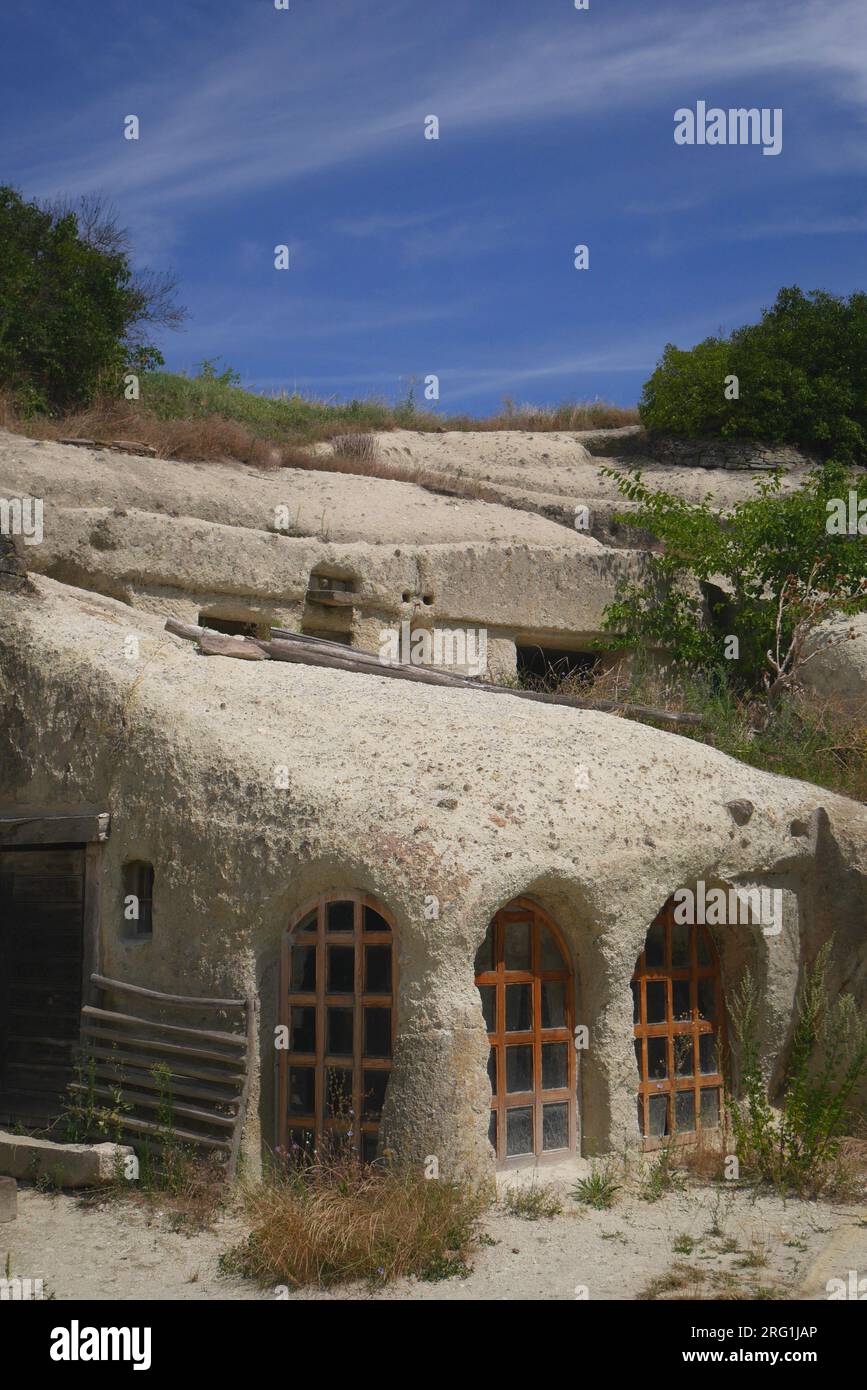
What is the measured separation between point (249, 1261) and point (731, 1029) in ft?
13.6

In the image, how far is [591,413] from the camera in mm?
29719

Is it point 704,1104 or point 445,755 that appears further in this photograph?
point 704,1104

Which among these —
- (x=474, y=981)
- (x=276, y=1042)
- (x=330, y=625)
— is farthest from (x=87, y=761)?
(x=330, y=625)

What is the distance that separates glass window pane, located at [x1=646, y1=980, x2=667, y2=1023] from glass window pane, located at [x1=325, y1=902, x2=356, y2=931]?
7.53 ft

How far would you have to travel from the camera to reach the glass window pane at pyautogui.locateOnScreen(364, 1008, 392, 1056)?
27.9ft

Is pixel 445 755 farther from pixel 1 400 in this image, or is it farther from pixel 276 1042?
pixel 1 400

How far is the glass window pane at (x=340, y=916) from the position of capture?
28.5 feet

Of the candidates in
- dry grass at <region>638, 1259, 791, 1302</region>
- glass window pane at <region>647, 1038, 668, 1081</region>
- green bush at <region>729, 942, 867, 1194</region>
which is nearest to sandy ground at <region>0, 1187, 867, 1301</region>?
dry grass at <region>638, 1259, 791, 1302</region>

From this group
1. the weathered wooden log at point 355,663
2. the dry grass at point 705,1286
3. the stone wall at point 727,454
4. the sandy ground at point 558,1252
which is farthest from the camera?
the stone wall at point 727,454

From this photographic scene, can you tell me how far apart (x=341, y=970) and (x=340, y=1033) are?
1.35ft

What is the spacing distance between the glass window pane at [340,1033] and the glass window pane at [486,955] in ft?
2.95

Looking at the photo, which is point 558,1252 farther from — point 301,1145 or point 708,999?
point 708,999

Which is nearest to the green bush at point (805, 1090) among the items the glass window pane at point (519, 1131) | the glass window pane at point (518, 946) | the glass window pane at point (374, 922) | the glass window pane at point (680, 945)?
the glass window pane at point (680, 945)

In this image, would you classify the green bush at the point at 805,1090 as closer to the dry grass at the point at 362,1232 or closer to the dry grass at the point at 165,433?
the dry grass at the point at 362,1232
